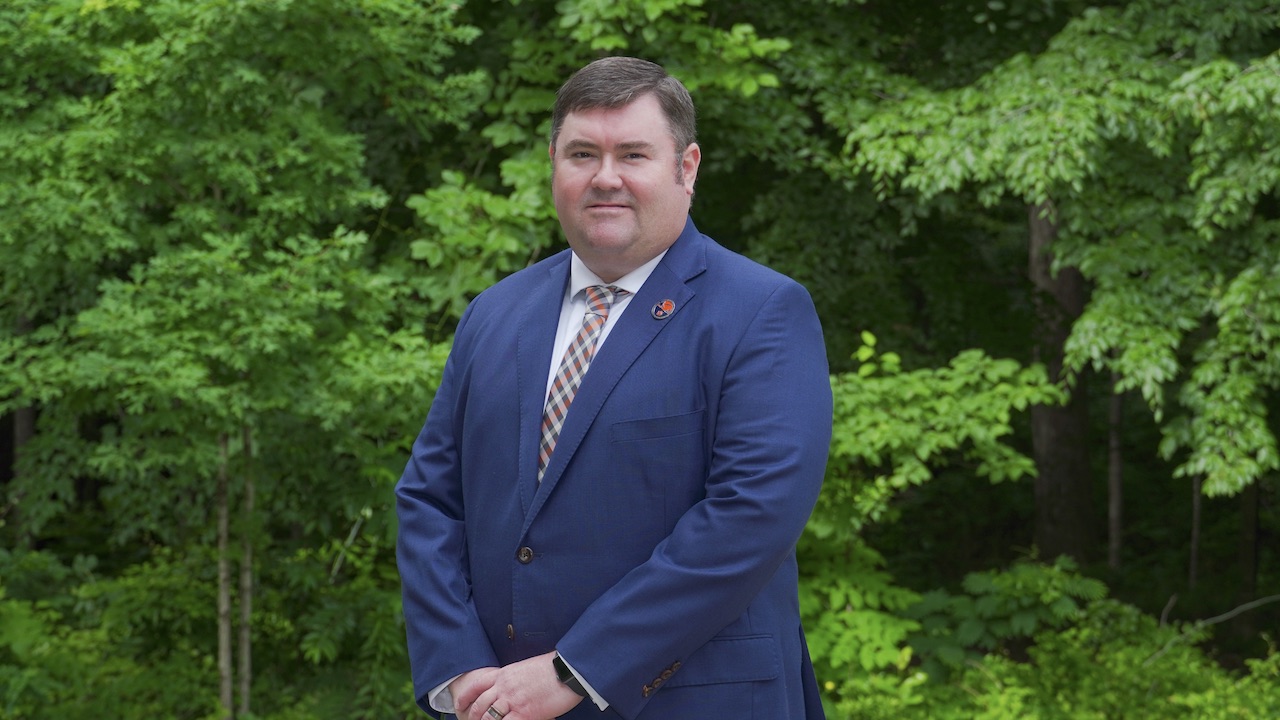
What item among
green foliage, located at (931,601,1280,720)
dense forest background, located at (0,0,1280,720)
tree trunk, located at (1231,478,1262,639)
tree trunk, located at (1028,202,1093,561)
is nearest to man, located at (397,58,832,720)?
dense forest background, located at (0,0,1280,720)

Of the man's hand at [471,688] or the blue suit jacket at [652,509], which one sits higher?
the blue suit jacket at [652,509]

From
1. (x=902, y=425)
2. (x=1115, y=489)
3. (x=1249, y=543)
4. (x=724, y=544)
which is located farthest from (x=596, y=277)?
(x=1115, y=489)

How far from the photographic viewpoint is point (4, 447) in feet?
38.8

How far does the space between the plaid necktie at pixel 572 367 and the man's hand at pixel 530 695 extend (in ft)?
1.05

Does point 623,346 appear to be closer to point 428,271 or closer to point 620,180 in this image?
point 620,180

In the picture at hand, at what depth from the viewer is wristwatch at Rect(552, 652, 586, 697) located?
2010mm

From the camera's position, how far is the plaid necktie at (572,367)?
2.18m

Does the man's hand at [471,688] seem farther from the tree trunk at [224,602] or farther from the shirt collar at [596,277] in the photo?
the tree trunk at [224,602]

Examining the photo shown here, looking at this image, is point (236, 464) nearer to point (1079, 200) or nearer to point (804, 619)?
point (804, 619)

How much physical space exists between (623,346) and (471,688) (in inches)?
23.8

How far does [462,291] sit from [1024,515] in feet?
31.3

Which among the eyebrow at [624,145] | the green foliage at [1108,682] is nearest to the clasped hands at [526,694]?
the eyebrow at [624,145]

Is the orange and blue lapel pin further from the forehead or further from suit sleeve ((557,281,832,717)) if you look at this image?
the forehead

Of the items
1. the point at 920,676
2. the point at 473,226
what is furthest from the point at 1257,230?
the point at 473,226
